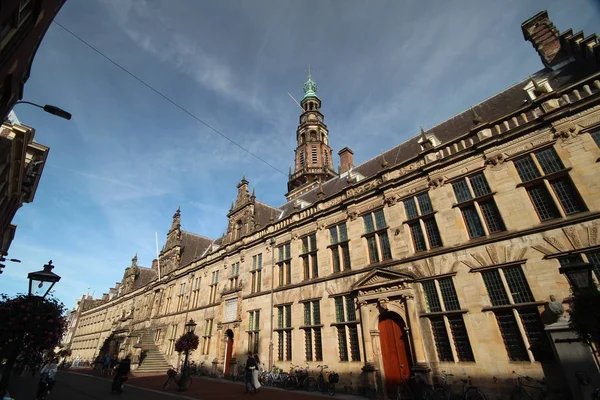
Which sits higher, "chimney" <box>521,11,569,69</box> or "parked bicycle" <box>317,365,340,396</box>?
"chimney" <box>521,11,569,69</box>

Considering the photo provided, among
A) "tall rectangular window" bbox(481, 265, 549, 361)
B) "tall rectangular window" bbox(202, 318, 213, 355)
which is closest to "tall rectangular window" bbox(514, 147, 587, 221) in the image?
"tall rectangular window" bbox(481, 265, 549, 361)

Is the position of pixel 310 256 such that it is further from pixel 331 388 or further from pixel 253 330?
pixel 331 388

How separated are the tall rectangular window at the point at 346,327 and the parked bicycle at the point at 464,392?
4.00 m

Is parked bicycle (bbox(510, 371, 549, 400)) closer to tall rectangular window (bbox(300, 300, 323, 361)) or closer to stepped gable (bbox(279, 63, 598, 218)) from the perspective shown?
tall rectangular window (bbox(300, 300, 323, 361))

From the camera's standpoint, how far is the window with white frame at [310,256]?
56.2 ft

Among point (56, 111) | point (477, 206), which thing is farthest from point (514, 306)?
point (56, 111)

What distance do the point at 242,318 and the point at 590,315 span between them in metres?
19.2

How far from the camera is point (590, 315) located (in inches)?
211

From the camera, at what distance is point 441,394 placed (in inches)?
388

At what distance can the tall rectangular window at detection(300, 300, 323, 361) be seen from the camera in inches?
587

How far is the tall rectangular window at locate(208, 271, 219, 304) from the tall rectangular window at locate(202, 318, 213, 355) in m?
1.68

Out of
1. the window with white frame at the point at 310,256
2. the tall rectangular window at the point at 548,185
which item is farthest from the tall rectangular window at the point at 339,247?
the tall rectangular window at the point at 548,185

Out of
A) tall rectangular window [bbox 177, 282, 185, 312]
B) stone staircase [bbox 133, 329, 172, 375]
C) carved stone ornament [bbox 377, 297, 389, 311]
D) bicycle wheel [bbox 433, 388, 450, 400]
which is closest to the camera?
bicycle wheel [bbox 433, 388, 450, 400]

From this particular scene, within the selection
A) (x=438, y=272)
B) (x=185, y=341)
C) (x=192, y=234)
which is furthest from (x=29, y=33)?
(x=192, y=234)
